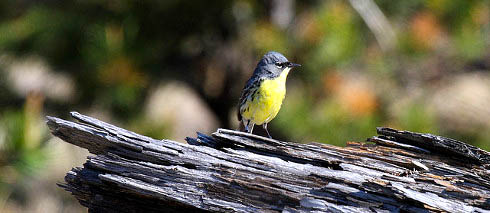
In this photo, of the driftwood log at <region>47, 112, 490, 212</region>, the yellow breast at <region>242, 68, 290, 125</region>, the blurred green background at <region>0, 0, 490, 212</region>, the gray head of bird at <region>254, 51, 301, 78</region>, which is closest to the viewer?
the driftwood log at <region>47, 112, 490, 212</region>

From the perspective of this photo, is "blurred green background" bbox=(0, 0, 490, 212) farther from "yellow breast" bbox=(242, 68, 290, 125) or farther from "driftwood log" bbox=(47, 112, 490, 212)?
"driftwood log" bbox=(47, 112, 490, 212)

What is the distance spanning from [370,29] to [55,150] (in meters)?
3.44

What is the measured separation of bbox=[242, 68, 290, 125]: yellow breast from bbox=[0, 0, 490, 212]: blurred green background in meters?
1.23

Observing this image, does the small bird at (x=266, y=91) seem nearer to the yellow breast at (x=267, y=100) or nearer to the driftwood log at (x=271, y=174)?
the yellow breast at (x=267, y=100)

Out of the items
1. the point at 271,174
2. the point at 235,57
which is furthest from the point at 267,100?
the point at 235,57

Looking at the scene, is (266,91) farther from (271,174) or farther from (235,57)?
(235,57)

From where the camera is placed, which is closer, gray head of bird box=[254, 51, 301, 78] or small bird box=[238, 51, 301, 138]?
small bird box=[238, 51, 301, 138]

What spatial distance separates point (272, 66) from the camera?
500 cm

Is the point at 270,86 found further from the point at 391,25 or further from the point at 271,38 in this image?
the point at 391,25

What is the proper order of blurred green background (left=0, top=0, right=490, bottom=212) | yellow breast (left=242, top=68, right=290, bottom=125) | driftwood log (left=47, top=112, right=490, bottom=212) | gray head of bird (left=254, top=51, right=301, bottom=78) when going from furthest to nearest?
1. blurred green background (left=0, top=0, right=490, bottom=212)
2. gray head of bird (left=254, top=51, right=301, bottom=78)
3. yellow breast (left=242, top=68, right=290, bottom=125)
4. driftwood log (left=47, top=112, right=490, bottom=212)

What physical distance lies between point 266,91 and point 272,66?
0.28m

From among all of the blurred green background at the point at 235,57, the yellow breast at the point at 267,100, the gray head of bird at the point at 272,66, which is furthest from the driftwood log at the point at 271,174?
the blurred green background at the point at 235,57

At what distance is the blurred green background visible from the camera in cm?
606

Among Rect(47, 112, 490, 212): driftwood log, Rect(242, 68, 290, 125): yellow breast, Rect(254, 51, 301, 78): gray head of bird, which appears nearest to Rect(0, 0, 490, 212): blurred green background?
Rect(254, 51, 301, 78): gray head of bird
